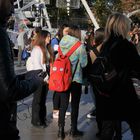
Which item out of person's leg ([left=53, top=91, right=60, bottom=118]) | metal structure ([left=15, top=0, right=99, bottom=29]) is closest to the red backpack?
person's leg ([left=53, top=91, right=60, bottom=118])

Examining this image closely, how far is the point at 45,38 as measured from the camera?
804 cm

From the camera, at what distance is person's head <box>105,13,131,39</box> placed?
15.8 ft

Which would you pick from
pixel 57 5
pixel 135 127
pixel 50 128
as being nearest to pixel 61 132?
pixel 50 128

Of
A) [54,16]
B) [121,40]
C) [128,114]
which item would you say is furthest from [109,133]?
[54,16]

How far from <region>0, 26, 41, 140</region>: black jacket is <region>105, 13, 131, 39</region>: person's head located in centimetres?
208

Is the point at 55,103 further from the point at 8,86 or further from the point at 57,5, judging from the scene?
the point at 57,5

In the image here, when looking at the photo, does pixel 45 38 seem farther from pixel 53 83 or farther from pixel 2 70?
pixel 2 70

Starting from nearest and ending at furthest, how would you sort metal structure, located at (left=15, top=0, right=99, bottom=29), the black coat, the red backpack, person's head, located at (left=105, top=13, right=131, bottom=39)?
the black coat → person's head, located at (left=105, top=13, right=131, bottom=39) → the red backpack → metal structure, located at (left=15, top=0, right=99, bottom=29)

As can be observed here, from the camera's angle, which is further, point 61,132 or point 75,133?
point 75,133

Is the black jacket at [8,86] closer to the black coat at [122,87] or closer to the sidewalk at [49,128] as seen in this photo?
the black coat at [122,87]

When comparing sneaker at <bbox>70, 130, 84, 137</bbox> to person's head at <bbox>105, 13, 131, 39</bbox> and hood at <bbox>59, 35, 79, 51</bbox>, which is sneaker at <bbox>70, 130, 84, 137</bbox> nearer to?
hood at <bbox>59, 35, 79, 51</bbox>

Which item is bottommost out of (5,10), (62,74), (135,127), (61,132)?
(61,132)

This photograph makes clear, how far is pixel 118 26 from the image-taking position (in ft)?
15.8

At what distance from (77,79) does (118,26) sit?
2436 millimetres
